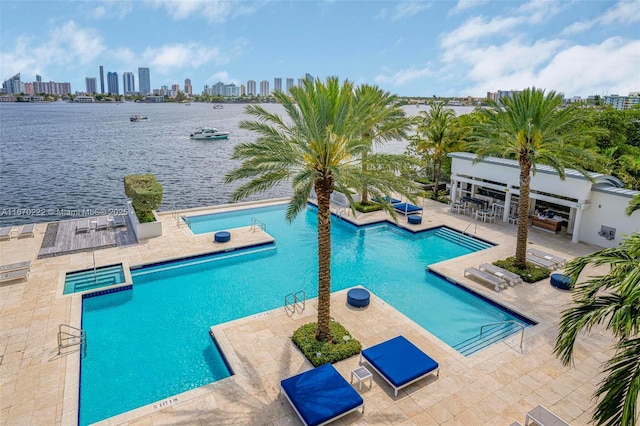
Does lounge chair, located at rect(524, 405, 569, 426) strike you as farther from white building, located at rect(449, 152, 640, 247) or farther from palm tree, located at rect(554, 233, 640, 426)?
white building, located at rect(449, 152, 640, 247)

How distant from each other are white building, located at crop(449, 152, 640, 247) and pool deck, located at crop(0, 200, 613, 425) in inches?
264

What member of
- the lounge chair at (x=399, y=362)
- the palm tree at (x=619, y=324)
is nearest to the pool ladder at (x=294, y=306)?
the lounge chair at (x=399, y=362)

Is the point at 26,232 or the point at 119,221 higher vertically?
the point at 119,221

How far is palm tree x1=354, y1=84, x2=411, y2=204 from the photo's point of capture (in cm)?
1151

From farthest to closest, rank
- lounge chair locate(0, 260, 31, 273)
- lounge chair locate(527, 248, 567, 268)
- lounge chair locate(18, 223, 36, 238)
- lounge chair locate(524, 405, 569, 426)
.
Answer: lounge chair locate(18, 223, 36, 238) < lounge chair locate(527, 248, 567, 268) < lounge chair locate(0, 260, 31, 273) < lounge chair locate(524, 405, 569, 426)

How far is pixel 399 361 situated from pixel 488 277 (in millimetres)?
7824

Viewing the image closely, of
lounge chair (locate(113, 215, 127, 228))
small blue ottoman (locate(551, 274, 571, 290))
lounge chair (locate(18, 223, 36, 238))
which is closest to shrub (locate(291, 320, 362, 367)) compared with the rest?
small blue ottoman (locate(551, 274, 571, 290))

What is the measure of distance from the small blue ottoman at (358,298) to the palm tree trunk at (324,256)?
2.57 metres

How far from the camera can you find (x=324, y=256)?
11.7 metres

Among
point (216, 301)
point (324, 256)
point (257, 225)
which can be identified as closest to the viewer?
point (324, 256)

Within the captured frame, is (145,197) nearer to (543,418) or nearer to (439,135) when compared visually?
(543,418)

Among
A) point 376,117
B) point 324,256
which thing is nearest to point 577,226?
point 376,117

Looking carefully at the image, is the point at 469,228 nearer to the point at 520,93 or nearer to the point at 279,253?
the point at 520,93

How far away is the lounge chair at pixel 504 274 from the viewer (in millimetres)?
16906
